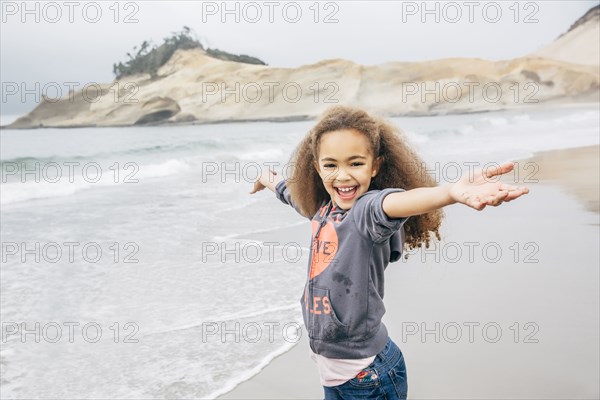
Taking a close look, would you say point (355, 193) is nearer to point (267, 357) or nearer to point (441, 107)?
point (267, 357)

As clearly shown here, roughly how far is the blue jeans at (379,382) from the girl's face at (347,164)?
0.42 metres

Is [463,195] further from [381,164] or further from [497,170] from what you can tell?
[381,164]

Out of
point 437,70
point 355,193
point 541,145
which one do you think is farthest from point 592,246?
point 437,70

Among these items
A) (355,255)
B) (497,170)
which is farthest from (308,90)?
(497,170)

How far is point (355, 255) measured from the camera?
1572 millimetres

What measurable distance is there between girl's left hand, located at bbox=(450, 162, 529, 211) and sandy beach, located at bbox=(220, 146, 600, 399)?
1538 mm

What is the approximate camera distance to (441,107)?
4859 centimetres

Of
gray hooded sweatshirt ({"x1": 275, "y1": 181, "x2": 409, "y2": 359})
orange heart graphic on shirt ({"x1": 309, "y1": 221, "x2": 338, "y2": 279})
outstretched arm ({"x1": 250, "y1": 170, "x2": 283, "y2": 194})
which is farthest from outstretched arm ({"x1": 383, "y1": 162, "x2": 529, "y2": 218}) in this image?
outstretched arm ({"x1": 250, "y1": 170, "x2": 283, "y2": 194})

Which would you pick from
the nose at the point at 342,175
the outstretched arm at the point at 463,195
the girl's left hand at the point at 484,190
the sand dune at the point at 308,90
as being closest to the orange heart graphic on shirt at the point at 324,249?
the nose at the point at 342,175

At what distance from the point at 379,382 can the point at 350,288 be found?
0.86 feet

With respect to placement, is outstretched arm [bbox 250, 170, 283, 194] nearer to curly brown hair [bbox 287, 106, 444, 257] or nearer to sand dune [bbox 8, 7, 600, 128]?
curly brown hair [bbox 287, 106, 444, 257]

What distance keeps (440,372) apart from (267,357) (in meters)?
0.85

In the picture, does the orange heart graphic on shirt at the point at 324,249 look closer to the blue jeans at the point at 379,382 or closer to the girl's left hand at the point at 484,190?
the blue jeans at the point at 379,382

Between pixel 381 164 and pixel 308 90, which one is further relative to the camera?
pixel 308 90
